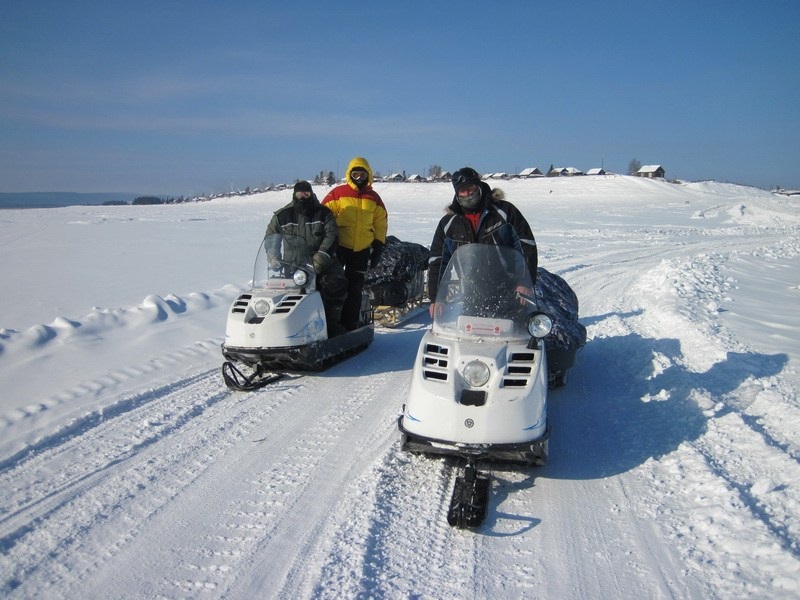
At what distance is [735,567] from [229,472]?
2.74 metres

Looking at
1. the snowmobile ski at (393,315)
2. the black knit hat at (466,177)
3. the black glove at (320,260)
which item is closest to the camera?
the black knit hat at (466,177)

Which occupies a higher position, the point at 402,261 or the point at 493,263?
the point at 493,263

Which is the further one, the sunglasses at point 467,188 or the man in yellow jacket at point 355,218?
the man in yellow jacket at point 355,218

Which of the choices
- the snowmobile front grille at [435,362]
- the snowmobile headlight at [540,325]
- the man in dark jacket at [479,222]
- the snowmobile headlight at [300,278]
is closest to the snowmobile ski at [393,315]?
the snowmobile headlight at [300,278]

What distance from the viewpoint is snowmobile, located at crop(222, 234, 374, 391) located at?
5.17m

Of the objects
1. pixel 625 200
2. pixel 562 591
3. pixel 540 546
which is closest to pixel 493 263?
pixel 540 546

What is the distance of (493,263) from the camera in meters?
3.95

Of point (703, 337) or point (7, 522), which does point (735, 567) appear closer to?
point (7, 522)

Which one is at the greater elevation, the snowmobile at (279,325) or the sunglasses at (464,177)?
the sunglasses at (464,177)


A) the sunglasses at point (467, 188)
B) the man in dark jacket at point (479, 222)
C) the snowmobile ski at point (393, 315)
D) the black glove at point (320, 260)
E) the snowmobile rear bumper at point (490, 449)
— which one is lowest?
the snowmobile ski at point (393, 315)

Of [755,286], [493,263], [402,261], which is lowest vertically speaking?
[755,286]

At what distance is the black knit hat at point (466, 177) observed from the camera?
4.10m

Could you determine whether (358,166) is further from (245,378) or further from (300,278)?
(245,378)

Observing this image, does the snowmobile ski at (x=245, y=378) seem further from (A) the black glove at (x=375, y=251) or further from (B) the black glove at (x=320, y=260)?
(A) the black glove at (x=375, y=251)
